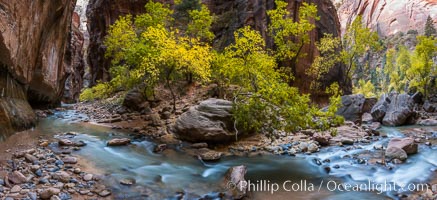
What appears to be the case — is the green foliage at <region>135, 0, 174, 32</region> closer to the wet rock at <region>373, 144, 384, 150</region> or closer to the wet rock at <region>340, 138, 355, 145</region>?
the wet rock at <region>340, 138, 355, 145</region>

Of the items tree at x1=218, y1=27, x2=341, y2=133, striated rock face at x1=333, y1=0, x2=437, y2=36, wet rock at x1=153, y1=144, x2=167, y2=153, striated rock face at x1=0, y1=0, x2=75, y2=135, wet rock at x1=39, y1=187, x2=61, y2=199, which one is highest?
striated rock face at x1=333, y1=0, x2=437, y2=36

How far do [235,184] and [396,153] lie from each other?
6316mm

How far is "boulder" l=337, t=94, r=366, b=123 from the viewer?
1925cm

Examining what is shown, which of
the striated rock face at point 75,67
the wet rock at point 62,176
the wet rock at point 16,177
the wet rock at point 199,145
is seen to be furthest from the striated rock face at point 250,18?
the wet rock at point 16,177

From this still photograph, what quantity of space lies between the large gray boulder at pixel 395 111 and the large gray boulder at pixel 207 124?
1397 centimetres

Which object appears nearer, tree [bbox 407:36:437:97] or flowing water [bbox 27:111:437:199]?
flowing water [bbox 27:111:437:199]

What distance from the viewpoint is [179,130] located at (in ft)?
40.2

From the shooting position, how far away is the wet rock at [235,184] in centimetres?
678

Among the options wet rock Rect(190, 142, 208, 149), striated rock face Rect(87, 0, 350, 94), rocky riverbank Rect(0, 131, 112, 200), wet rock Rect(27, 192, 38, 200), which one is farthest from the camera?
striated rock face Rect(87, 0, 350, 94)

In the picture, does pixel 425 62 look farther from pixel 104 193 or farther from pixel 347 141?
pixel 104 193

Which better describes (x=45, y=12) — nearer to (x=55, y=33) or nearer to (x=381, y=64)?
(x=55, y=33)

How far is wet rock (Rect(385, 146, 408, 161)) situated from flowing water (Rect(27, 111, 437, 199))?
0.92ft

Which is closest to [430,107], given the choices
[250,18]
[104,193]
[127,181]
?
[250,18]

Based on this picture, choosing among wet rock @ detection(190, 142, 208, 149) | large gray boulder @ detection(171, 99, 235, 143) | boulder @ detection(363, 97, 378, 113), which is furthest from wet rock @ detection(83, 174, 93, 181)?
boulder @ detection(363, 97, 378, 113)
